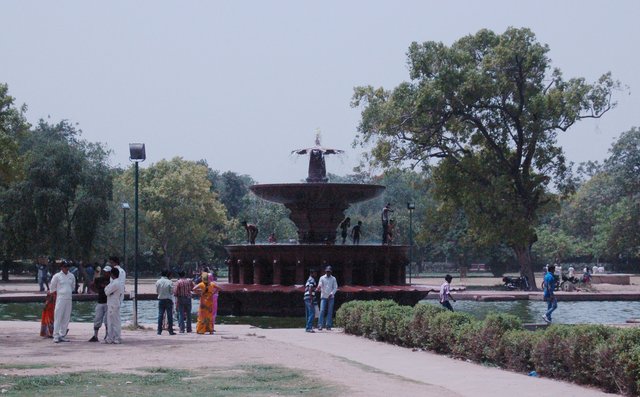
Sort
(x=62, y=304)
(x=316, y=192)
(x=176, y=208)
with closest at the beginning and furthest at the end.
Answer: (x=62, y=304)
(x=316, y=192)
(x=176, y=208)

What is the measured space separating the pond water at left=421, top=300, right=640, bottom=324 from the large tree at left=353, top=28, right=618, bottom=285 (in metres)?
11.6

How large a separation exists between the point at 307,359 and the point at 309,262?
44.5 ft

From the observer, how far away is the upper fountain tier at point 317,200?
31906mm

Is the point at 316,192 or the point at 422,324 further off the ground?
the point at 316,192

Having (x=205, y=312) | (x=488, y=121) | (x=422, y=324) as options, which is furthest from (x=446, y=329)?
(x=488, y=121)

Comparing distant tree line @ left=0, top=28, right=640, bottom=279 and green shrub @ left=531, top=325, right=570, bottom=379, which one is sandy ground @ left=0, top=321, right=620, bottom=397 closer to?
green shrub @ left=531, top=325, right=570, bottom=379

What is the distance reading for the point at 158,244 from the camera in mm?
78938

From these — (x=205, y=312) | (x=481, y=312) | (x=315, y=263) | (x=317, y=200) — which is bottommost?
(x=481, y=312)

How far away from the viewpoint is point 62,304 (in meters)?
19.4

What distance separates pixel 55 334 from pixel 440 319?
286 inches

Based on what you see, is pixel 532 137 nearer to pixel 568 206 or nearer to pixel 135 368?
pixel 135 368

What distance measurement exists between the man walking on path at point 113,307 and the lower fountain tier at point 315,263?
10622 mm

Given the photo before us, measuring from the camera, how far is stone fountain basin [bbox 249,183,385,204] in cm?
3178

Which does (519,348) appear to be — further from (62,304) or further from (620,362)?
(62,304)
